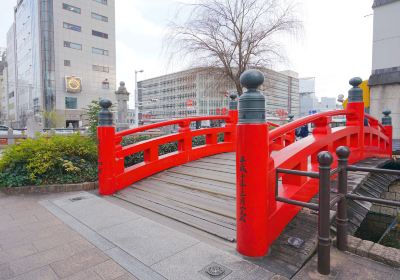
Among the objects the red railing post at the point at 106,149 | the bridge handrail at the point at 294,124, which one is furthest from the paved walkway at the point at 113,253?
the bridge handrail at the point at 294,124

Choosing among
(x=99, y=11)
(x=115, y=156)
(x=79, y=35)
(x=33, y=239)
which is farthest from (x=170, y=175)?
(x=99, y=11)

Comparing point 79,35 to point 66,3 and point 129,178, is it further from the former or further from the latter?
point 129,178

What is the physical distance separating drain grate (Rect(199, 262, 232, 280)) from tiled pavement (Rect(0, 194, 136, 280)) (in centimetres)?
71

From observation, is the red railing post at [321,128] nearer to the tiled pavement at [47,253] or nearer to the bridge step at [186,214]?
the bridge step at [186,214]

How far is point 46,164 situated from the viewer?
5758 millimetres

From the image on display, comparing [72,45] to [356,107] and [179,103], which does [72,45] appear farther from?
[356,107]

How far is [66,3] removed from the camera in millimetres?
43000

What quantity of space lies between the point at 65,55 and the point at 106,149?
4502 centimetres

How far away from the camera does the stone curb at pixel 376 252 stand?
8.69 ft

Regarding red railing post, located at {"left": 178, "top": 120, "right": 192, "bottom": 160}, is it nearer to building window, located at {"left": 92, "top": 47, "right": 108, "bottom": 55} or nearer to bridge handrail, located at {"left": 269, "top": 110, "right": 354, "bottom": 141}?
bridge handrail, located at {"left": 269, "top": 110, "right": 354, "bottom": 141}

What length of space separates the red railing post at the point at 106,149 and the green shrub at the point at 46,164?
3.26 feet

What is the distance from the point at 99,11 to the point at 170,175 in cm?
4970

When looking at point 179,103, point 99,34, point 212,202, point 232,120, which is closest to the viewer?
point 212,202

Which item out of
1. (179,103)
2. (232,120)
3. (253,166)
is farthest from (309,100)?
(253,166)
